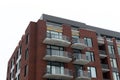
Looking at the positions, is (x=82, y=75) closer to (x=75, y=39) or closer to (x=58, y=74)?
(x=58, y=74)

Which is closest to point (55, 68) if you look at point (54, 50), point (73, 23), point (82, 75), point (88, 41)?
point (54, 50)

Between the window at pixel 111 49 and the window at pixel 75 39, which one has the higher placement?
the window at pixel 75 39

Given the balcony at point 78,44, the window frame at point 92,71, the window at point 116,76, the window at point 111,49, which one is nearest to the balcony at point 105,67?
the window at point 116,76

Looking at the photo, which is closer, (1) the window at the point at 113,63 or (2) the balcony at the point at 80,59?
(2) the balcony at the point at 80,59

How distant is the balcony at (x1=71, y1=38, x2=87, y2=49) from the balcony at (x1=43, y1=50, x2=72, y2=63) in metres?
2.33

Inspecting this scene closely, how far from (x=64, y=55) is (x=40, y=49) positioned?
3.80 metres

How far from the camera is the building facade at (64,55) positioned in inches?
1399

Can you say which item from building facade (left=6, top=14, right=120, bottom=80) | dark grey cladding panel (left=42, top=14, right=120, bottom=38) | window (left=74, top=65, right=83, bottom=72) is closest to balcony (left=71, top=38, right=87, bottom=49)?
building facade (left=6, top=14, right=120, bottom=80)

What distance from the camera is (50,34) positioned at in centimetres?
3831

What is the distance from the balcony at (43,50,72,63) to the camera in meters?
35.6

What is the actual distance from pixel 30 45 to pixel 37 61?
10.7 feet

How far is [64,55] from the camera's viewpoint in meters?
37.0

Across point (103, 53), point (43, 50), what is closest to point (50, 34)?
point (43, 50)

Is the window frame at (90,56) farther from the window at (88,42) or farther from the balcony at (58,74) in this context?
the balcony at (58,74)
